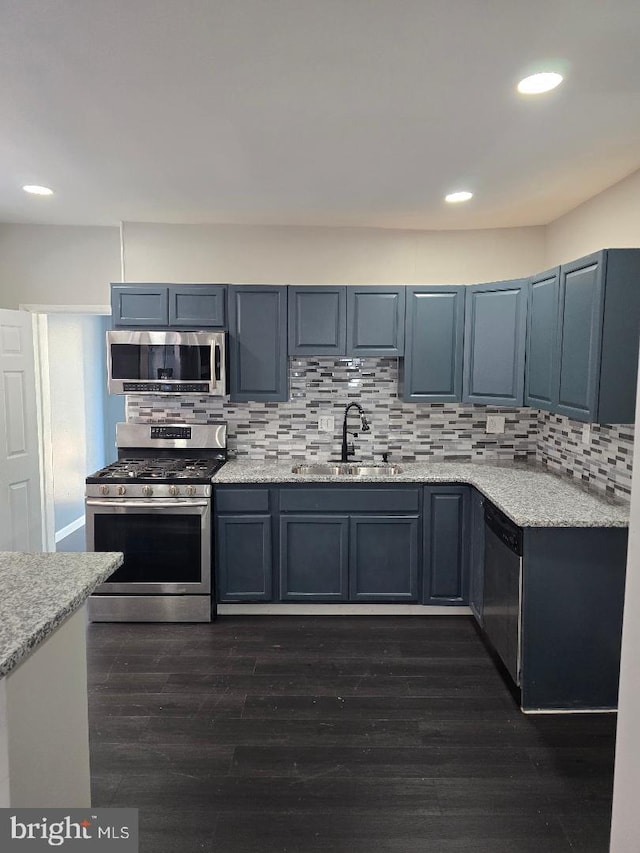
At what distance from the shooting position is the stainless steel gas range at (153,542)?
3.51 m

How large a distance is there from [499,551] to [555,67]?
212cm

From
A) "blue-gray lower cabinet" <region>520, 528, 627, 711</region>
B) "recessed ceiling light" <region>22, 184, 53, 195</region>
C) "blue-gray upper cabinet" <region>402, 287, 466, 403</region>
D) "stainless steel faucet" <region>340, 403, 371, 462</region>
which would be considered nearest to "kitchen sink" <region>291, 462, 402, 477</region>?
"stainless steel faucet" <region>340, 403, 371, 462</region>

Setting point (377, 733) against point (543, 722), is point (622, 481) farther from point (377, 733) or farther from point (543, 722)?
point (377, 733)

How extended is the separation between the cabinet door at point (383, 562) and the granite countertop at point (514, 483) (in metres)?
0.33

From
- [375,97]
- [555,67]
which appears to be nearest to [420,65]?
[375,97]

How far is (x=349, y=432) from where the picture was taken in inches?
165

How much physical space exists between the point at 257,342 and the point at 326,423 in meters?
0.76

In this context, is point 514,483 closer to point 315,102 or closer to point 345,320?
point 345,320

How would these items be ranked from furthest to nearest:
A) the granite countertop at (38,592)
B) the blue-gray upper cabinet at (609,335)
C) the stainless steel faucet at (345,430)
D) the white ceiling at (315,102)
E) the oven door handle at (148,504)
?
the stainless steel faucet at (345,430), the oven door handle at (148,504), the blue-gray upper cabinet at (609,335), the white ceiling at (315,102), the granite countertop at (38,592)

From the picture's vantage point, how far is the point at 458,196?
10.8 feet

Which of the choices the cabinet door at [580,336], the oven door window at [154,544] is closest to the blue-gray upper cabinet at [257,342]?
the oven door window at [154,544]

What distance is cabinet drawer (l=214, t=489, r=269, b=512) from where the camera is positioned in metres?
3.59

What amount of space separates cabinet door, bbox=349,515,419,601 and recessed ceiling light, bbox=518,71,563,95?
2405mm

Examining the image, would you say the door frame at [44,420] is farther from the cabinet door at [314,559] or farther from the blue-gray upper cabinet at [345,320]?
the cabinet door at [314,559]
